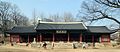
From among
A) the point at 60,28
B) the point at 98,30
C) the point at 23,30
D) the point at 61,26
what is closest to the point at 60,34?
the point at 60,28

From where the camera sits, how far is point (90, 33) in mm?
56219

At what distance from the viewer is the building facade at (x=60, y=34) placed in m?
55.0

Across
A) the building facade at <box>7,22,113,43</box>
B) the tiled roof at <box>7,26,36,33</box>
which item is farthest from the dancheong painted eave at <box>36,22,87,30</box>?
the tiled roof at <box>7,26,36,33</box>

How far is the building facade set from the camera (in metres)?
55.0

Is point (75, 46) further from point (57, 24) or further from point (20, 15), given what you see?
point (20, 15)

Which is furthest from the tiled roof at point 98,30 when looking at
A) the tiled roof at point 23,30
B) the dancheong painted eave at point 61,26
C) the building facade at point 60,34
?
the tiled roof at point 23,30

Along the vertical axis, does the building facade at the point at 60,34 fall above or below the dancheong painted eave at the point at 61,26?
below

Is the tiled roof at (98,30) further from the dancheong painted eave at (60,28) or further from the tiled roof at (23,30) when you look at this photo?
the tiled roof at (23,30)

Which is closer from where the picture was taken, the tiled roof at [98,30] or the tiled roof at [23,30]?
the tiled roof at [98,30]

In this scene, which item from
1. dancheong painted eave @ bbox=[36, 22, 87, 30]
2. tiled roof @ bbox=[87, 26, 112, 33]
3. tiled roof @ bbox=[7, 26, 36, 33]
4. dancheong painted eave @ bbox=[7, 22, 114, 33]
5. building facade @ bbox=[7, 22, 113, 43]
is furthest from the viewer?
tiled roof @ bbox=[7, 26, 36, 33]

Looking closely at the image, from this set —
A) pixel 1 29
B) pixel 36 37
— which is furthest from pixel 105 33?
pixel 1 29

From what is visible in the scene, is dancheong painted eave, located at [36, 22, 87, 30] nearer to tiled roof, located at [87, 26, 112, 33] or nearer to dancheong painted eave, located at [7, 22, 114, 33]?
dancheong painted eave, located at [7, 22, 114, 33]

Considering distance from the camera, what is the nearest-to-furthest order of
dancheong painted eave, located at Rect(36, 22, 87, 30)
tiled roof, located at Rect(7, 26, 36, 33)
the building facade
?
the building facade → dancheong painted eave, located at Rect(36, 22, 87, 30) → tiled roof, located at Rect(7, 26, 36, 33)

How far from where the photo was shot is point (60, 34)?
56.1 metres
